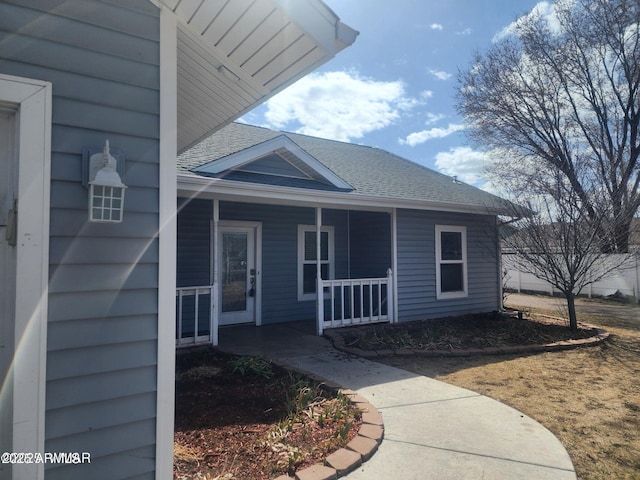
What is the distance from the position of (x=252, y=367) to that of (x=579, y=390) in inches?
153

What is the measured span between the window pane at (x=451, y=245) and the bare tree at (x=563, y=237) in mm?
1193

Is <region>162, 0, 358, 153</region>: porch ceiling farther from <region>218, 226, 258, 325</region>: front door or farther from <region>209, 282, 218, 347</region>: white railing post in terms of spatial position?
<region>218, 226, 258, 325</region>: front door

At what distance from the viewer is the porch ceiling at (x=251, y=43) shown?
88.1 inches

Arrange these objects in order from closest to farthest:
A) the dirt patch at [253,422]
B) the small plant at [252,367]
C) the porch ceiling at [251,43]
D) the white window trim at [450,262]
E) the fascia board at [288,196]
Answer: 1. the porch ceiling at [251,43]
2. the dirt patch at [253,422]
3. the small plant at [252,367]
4. the fascia board at [288,196]
5. the white window trim at [450,262]

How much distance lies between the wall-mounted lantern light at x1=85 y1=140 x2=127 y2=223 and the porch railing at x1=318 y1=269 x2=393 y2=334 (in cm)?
493

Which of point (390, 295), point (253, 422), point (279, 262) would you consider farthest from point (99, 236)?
point (390, 295)

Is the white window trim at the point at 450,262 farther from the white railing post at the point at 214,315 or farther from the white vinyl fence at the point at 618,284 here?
the white railing post at the point at 214,315

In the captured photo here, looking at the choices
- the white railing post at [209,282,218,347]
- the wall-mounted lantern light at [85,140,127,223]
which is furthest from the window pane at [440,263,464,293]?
the wall-mounted lantern light at [85,140,127,223]

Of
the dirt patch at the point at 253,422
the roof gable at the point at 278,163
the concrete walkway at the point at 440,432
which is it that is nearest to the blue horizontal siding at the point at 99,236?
the dirt patch at the point at 253,422

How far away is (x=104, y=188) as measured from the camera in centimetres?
194

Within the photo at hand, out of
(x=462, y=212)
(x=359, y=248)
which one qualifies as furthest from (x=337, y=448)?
(x=462, y=212)

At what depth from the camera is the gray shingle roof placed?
697 cm

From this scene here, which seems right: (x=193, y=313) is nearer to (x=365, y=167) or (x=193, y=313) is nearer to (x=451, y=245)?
(x=365, y=167)

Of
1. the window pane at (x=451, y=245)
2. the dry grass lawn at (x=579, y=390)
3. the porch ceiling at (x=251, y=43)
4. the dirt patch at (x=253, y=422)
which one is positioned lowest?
the dry grass lawn at (x=579, y=390)
